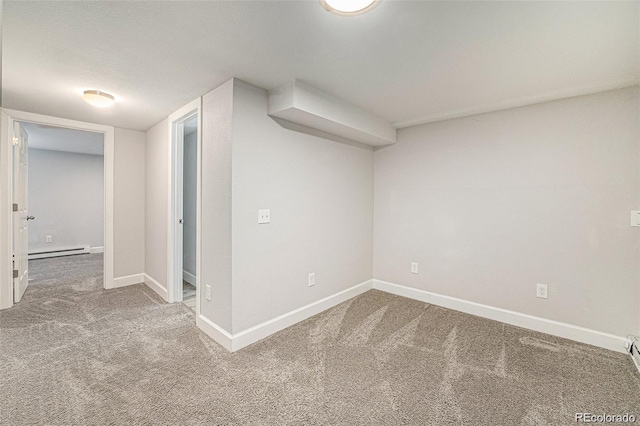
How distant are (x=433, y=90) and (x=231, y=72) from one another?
171 centimetres

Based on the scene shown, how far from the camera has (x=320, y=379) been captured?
6.11ft

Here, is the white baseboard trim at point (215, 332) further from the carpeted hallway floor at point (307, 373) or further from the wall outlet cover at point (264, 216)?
the wall outlet cover at point (264, 216)

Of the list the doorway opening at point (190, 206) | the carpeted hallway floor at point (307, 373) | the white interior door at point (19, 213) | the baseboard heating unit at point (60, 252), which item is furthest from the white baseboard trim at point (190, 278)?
the baseboard heating unit at point (60, 252)

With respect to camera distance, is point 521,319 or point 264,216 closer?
point 264,216

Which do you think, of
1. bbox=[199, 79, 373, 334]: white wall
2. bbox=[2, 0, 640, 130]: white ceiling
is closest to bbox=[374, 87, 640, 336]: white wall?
bbox=[2, 0, 640, 130]: white ceiling

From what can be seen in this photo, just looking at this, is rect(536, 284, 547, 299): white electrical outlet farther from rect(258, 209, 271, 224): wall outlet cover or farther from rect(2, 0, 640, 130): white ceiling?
rect(258, 209, 271, 224): wall outlet cover

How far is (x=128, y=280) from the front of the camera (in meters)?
3.84

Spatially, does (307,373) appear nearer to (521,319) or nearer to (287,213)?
(287,213)

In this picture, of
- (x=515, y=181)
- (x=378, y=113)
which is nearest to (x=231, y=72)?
(x=378, y=113)

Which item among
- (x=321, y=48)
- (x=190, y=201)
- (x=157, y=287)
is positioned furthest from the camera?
(x=190, y=201)

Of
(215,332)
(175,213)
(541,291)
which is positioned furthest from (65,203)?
(541,291)

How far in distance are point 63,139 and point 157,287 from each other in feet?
11.7

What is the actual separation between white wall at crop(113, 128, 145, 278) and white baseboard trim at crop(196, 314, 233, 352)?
1.97 meters

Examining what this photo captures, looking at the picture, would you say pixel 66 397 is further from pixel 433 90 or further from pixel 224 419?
pixel 433 90
